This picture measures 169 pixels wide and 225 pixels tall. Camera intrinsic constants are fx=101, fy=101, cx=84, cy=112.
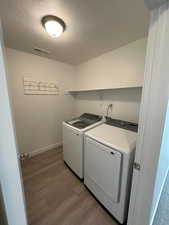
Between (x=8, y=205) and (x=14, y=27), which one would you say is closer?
(x=8, y=205)

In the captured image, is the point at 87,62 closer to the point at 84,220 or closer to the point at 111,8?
the point at 111,8

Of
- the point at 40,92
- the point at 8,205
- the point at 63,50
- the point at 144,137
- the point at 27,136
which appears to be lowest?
the point at 27,136

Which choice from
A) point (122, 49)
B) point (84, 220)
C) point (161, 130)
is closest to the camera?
point (161, 130)

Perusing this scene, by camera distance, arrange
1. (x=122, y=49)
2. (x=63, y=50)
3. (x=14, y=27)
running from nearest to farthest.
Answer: (x=14, y=27)
(x=122, y=49)
(x=63, y=50)

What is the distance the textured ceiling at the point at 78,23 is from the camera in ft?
3.44

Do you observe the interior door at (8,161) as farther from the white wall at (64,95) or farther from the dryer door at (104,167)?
the white wall at (64,95)

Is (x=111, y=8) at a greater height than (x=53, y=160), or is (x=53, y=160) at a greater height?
(x=111, y=8)

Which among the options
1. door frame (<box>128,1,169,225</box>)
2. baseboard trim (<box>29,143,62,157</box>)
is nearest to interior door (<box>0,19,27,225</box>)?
door frame (<box>128,1,169,225</box>)

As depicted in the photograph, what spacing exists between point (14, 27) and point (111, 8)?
50.6 inches

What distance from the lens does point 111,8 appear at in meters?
1.09

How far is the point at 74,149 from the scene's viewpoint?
5.89ft

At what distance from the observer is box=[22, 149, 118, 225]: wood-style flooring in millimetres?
1222

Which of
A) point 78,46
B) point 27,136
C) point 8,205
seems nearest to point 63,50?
point 78,46

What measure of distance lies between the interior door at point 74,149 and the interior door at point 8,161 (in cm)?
114
